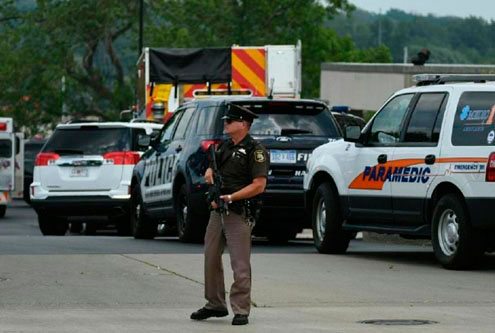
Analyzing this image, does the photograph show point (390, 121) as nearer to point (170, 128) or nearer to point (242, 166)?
point (170, 128)

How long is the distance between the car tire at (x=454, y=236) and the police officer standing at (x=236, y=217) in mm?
4121

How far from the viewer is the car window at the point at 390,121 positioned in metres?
16.8

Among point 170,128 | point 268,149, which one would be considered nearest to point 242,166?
point 268,149

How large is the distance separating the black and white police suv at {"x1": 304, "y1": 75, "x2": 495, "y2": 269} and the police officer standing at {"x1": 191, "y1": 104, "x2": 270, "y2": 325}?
410 centimetres

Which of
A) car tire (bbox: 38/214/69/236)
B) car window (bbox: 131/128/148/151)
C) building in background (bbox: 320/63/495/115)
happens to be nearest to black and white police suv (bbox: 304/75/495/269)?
car window (bbox: 131/128/148/151)

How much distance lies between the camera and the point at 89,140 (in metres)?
24.9

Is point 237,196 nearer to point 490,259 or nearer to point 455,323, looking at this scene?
point 455,323

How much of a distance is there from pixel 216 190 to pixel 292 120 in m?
7.67

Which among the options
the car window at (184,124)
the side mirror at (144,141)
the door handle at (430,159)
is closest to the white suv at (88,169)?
the side mirror at (144,141)

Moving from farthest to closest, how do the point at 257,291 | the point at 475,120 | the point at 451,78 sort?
the point at 451,78 → the point at 475,120 → the point at 257,291

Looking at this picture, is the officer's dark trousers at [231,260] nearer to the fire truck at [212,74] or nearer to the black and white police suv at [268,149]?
the black and white police suv at [268,149]

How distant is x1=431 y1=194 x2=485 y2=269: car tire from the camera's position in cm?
1545

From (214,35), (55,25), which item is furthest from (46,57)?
(214,35)

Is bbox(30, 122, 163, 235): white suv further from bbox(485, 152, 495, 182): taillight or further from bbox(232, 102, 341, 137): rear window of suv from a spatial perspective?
bbox(485, 152, 495, 182): taillight
